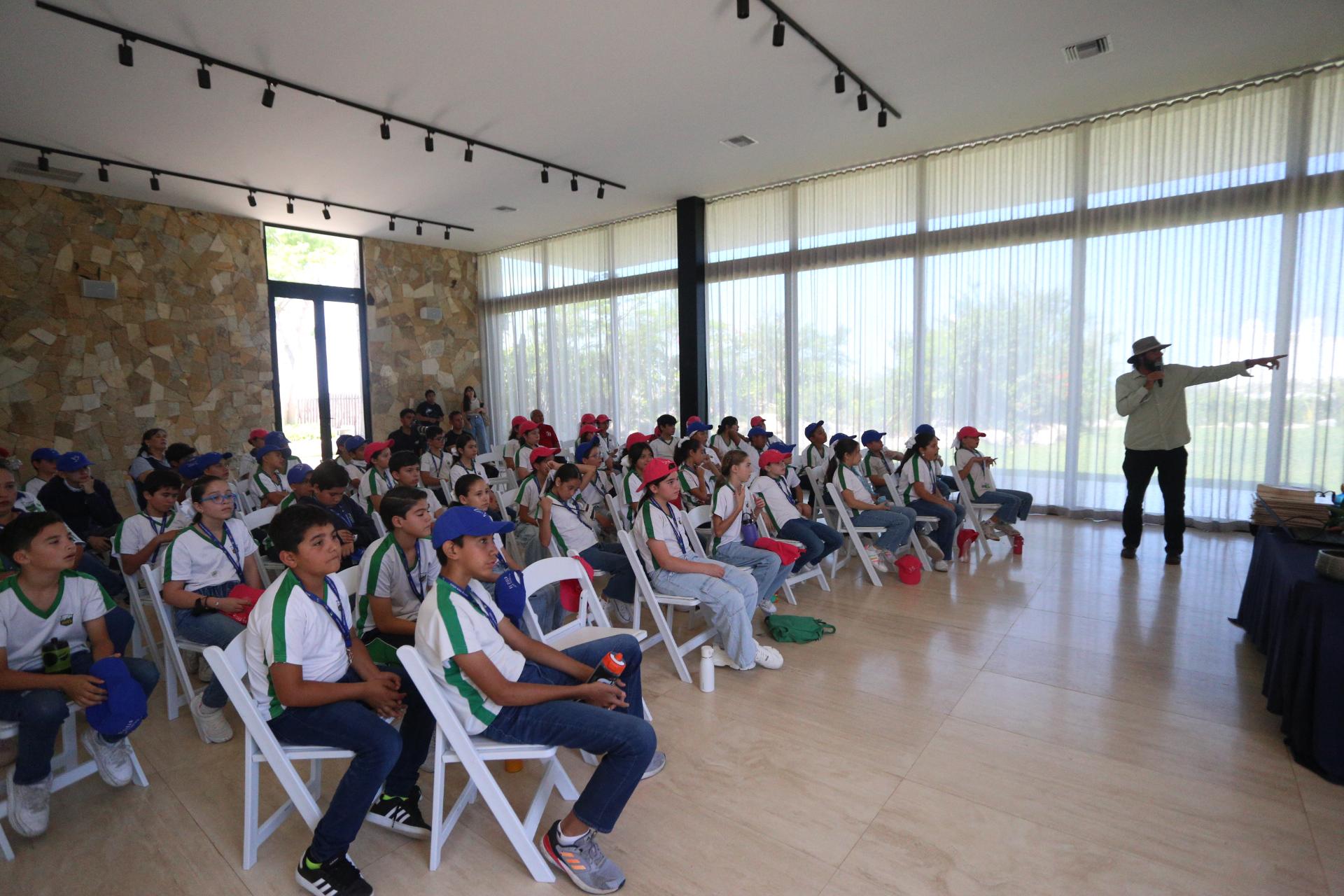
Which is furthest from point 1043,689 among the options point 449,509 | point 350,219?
point 350,219

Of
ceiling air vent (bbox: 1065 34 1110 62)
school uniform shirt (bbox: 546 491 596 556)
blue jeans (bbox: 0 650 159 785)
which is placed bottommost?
blue jeans (bbox: 0 650 159 785)

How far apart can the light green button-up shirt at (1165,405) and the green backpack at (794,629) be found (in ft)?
10.7

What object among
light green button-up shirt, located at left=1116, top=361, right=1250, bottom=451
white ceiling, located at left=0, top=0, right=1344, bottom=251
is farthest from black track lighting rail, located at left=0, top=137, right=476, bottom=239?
Result: light green button-up shirt, located at left=1116, top=361, right=1250, bottom=451

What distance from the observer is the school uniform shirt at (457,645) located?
6.52 feet

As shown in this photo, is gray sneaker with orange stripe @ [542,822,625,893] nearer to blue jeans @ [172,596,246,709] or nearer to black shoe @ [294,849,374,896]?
black shoe @ [294,849,374,896]

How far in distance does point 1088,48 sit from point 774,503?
13.2ft

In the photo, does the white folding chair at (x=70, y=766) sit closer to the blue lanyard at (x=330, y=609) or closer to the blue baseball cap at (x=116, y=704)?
the blue baseball cap at (x=116, y=704)

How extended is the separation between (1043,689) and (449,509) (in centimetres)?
284

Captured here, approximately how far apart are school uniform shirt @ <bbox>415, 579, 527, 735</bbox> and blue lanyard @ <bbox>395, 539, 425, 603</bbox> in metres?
0.88

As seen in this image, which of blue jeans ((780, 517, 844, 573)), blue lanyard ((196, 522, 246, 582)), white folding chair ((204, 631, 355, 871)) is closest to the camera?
white folding chair ((204, 631, 355, 871))

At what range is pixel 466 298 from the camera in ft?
39.6

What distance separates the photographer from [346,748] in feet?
6.56

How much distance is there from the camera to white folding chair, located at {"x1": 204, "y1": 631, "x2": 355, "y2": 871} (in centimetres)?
189

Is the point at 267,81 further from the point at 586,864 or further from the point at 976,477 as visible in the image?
the point at 976,477
